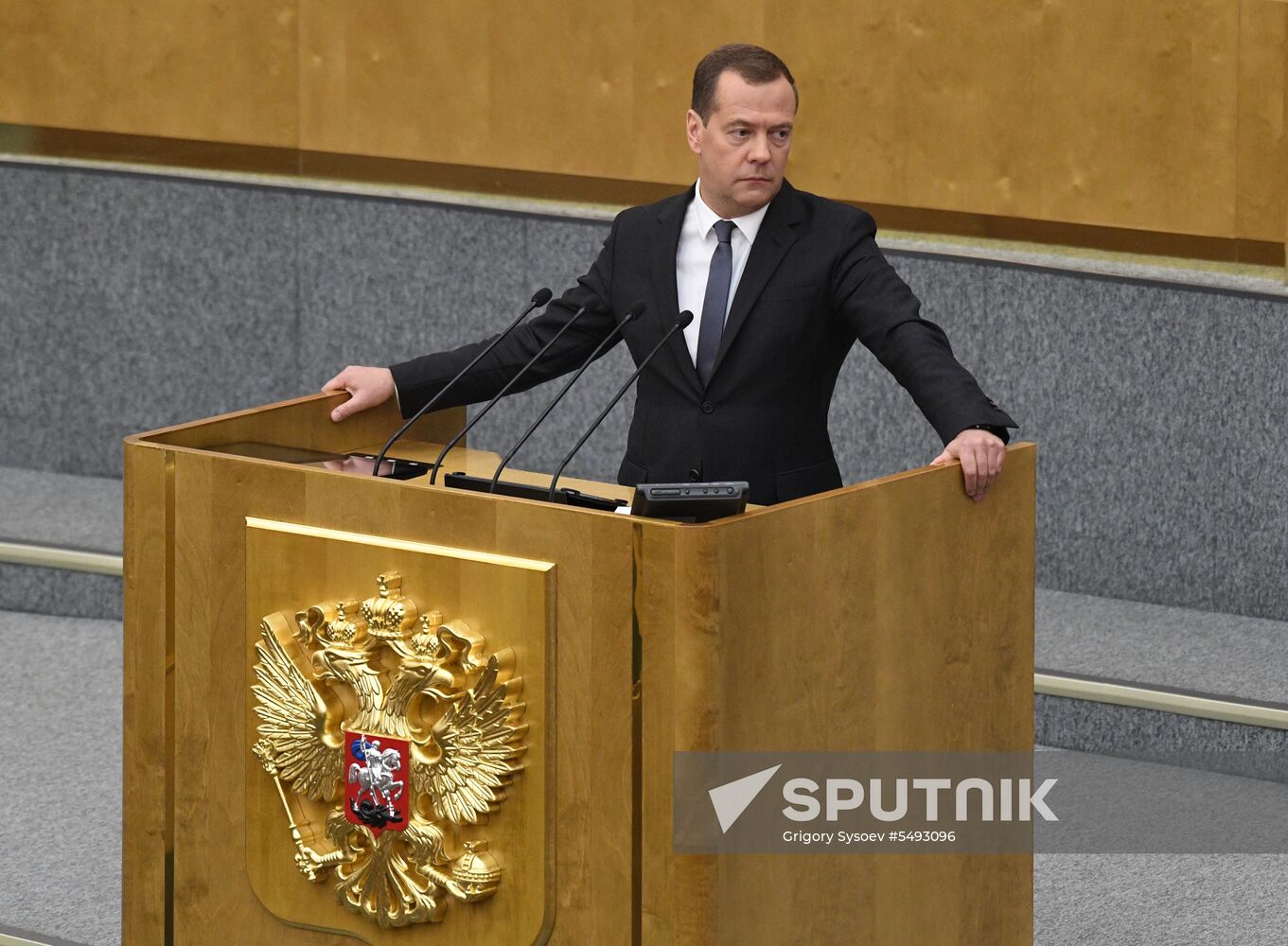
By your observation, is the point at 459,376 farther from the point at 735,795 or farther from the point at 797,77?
the point at 797,77

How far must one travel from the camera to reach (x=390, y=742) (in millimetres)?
2254

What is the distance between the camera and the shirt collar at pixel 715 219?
2.62 meters

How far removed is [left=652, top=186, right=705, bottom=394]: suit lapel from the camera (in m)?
2.63

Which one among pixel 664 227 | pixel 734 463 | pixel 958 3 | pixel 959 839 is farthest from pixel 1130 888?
pixel 958 3

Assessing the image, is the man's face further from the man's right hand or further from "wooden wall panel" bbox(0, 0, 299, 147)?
"wooden wall panel" bbox(0, 0, 299, 147)

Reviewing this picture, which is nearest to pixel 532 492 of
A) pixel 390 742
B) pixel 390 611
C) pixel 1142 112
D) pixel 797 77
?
pixel 390 611

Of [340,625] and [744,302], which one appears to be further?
[744,302]

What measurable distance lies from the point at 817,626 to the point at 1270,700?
1.63m

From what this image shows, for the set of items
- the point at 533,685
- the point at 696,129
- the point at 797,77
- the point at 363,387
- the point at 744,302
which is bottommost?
the point at 533,685

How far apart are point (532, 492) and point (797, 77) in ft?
7.34

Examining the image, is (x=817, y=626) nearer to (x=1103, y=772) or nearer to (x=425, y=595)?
(x=425, y=595)

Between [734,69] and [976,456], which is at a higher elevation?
[734,69]

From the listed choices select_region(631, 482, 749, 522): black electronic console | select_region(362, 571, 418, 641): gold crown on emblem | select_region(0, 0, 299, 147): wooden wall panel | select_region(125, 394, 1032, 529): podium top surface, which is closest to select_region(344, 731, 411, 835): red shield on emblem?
select_region(362, 571, 418, 641): gold crown on emblem

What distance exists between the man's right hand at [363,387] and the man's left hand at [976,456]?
773 mm
